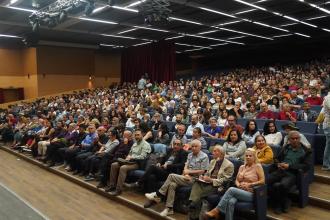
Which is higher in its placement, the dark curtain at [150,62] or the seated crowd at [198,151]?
the dark curtain at [150,62]

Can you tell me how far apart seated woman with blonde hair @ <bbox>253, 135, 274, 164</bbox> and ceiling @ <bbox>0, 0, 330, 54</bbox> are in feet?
15.8

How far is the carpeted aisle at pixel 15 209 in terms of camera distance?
394 centimetres

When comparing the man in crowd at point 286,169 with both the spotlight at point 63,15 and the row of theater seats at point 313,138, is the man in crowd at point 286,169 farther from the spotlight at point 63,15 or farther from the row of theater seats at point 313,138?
the spotlight at point 63,15

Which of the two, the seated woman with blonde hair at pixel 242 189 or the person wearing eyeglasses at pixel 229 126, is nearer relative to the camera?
the seated woman with blonde hair at pixel 242 189

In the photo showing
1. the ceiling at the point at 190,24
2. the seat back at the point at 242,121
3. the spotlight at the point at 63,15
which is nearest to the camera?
the seat back at the point at 242,121

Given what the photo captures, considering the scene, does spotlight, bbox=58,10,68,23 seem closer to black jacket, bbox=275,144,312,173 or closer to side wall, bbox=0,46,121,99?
black jacket, bbox=275,144,312,173

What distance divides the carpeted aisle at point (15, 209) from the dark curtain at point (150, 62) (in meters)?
11.7

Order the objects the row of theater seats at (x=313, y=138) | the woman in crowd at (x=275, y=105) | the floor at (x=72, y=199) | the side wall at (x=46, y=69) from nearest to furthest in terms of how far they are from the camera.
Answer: the floor at (x=72, y=199), the row of theater seats at (x=313, y=138), the woman in crowd at (x=275, y=105), the side wall at (x=46, y=69)

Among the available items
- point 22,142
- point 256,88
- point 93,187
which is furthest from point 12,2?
point 256,88

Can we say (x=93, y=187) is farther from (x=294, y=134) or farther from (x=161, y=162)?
(x=294, y=134)

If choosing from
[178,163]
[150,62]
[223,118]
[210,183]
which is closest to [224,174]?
[210,183]

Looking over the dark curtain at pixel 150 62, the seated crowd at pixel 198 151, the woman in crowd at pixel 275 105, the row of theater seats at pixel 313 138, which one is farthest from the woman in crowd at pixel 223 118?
the dark curtain at pixel 150 62

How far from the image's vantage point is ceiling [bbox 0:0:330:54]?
31.0 ft

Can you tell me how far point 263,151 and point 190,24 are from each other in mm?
8959
